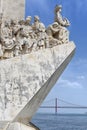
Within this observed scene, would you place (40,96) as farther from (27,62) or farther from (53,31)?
(53,31)

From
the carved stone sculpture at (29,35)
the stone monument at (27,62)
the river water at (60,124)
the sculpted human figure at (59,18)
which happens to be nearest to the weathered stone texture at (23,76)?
the stone monument at (27,62)

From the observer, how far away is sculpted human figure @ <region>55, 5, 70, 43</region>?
514 inches

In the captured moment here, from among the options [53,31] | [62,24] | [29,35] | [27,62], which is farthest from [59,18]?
[27,62]

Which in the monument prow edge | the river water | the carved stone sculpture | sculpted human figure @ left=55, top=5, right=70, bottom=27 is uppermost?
sculpted human figure @ left=55, top=5, right=70, bottom=27

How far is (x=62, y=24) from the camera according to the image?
523 inches

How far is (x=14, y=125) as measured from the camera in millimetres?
11703

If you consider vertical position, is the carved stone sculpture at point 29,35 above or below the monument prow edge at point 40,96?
above

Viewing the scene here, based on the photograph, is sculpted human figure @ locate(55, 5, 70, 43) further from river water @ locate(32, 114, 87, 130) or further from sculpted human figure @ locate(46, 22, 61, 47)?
river water @ locate(32, 114, 87, 130)

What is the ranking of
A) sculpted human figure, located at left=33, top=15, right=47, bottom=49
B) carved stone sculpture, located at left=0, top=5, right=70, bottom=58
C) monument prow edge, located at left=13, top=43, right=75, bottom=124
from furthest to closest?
sculpted human figure, located at left=33, top=15, right=47, bottom=49 → carved stone sculpture, located at left=0, top=5, right=70, bottom=58 → monument prow edge, located at left=13, top=43, right=75, bottom=124

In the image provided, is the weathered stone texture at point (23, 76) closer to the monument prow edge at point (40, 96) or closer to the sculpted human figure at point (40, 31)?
the monument prow edge at point (40, 96)

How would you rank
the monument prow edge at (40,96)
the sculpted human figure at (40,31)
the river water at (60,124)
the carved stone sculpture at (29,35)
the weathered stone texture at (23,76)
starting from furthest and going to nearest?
the river water at (60,124) → the sculpted human figure at (40,31) → the carved stone sculpture at (29,35) → the monument prow edge at (40,96) → the weathered stone texture at (23,76)

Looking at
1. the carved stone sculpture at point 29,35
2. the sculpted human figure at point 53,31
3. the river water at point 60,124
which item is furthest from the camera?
the river water at point 60,124

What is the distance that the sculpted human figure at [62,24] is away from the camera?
13.1m

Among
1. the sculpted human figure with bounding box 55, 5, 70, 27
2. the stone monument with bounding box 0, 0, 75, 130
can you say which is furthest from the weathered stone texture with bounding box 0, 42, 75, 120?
the sculpted human figure with bounding box 55, 5, 70, 27
